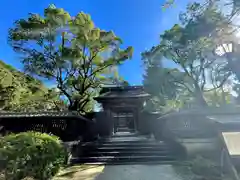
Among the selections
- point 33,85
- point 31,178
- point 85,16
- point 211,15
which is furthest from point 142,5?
point 33,85

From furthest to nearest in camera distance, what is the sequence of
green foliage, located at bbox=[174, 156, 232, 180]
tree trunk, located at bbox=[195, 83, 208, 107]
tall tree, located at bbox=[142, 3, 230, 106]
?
1. tree trunk, located at bbox=[195, 83, 208, 107]
2. tall tree, located at bbox=[142, 3, 230, 106]
3. green foliage, located at bbox=[174, 156, 232, 180]

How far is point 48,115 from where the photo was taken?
10586 mm

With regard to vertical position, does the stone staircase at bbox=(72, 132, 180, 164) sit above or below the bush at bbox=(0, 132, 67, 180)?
below

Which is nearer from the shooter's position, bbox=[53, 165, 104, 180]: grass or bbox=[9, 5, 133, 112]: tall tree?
bbox=[53, 165, 104, 180]: grass

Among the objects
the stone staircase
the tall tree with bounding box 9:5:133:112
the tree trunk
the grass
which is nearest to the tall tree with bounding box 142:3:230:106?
the tree trunk

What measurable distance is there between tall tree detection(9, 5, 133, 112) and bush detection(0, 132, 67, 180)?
9815 millimetres

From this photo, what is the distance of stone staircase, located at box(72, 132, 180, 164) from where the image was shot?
9.06 metres

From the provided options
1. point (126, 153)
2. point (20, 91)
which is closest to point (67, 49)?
point (20, 91)

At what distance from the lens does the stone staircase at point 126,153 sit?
9.06 meters

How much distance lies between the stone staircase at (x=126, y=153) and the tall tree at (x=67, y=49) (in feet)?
19.8

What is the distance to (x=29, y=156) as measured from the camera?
495cm

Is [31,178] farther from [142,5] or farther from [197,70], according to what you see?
[197,70]

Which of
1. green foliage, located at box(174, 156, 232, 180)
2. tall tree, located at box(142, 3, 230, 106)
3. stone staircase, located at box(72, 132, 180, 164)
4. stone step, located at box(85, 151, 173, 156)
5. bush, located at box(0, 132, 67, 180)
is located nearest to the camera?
bush, located at box(0, 132, 67, 180)

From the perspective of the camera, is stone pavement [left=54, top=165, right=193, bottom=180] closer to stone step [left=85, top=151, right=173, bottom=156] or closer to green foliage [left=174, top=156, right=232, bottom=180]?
green foliage [left=174, top=156, right=232, bottom=180]
